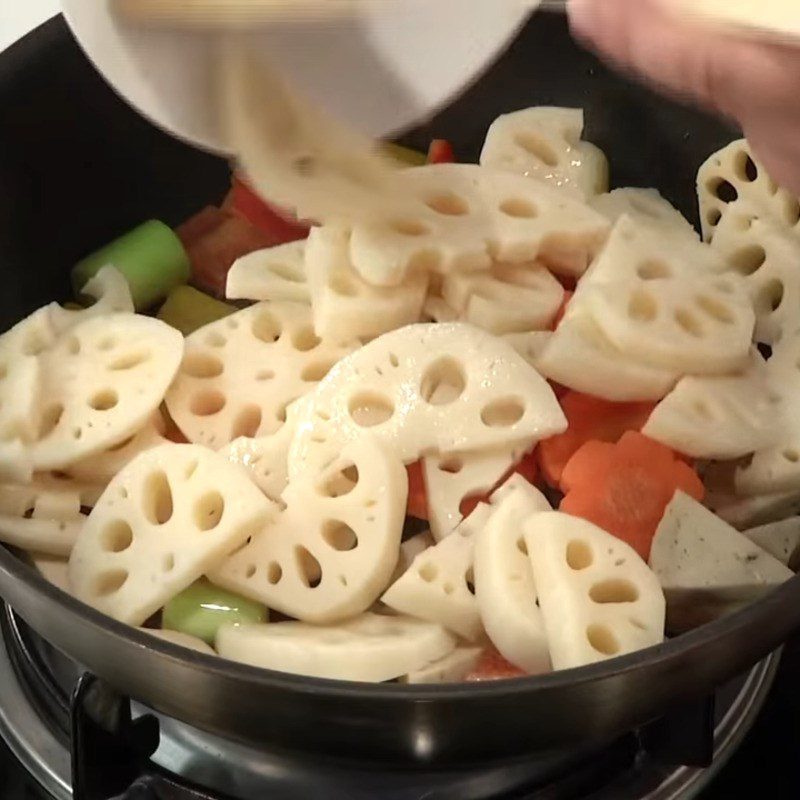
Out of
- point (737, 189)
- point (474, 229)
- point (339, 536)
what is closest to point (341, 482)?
point (339, 536)

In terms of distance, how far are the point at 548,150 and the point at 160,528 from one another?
1.79 feet

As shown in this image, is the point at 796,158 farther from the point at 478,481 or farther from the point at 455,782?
the point at 455,782

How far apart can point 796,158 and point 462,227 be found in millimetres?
344

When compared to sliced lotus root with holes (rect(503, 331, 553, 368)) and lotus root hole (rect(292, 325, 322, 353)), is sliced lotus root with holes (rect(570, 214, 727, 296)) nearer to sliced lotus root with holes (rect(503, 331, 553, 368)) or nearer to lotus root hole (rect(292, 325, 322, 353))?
sliced lotus root with holes (rect(503, 331, 553, 368))

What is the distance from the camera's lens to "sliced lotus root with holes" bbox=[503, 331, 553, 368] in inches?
37.2

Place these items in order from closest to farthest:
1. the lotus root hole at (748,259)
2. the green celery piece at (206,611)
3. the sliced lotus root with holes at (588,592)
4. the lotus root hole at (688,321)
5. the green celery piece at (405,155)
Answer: the sliced lotus root with holes at (588,592) → the green celery piece at (206,611) → the lotus root hole at (688,321) → the lotus root hole at (748,259) → the green celery piece at (405,155)

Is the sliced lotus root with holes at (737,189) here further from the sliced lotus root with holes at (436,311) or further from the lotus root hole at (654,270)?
the sliced lotus root with holes at (436,311)

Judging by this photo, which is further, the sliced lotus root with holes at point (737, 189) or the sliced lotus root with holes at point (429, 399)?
the sliced lotus root with holes at point (737, 189)

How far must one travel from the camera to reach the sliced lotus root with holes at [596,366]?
90 cm

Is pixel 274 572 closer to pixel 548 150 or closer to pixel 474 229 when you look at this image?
pixel 474 229

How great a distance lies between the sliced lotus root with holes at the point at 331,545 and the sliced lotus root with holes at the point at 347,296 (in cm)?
13

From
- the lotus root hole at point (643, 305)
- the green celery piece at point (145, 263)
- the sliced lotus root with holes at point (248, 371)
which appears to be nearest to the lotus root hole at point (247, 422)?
the sliced lotus root with holes at point (248, 371)

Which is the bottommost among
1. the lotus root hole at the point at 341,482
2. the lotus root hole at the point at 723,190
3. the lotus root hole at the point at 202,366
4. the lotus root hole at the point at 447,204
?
the lotus root hole at the point at 723,190

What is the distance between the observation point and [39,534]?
2.77ft
